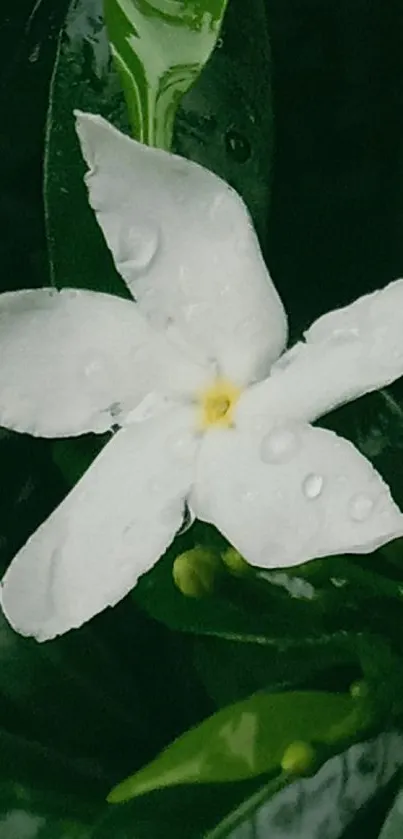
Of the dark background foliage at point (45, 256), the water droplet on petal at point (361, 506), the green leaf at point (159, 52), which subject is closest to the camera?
the water droplet on petal at point (361, 506)

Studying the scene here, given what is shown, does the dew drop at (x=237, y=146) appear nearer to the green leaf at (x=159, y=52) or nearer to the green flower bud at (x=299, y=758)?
the green leaf at (x=159, y=52)

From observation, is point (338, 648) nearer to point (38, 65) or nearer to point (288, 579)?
point (288, 579)

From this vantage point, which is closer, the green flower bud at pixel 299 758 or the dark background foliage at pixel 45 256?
the green flower bud at pixel 299 758

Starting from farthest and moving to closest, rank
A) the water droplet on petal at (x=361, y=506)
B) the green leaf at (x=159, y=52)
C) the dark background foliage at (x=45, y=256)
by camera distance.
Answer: the dark background foliage at (x=45, y=256) < the green leaf at (x=159, y=52) < the water droplet on petal at (x=361, y=506)

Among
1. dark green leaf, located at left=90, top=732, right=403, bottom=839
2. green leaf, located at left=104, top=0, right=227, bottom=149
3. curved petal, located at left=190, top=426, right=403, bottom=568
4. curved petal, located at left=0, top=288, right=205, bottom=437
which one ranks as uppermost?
green leaf, located at left=104, top=0, right=227, bottom=149

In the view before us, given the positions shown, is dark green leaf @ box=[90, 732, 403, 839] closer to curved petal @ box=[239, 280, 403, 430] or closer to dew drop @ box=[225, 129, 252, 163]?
curved petal @ box=[239, 280, 403, 430]

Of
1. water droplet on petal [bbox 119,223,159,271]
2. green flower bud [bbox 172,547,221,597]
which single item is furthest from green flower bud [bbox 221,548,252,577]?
water droplet on petal [bbox 119,223,159,271]

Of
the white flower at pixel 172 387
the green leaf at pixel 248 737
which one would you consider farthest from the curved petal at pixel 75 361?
the green leaf at pixel 248 737

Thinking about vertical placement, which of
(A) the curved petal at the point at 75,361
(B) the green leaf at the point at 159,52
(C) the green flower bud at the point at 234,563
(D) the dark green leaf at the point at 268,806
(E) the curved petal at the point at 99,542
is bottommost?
(D) the dark green leaf at the point at 268,806

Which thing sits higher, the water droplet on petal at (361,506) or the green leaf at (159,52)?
the green leaf at (159,52)
